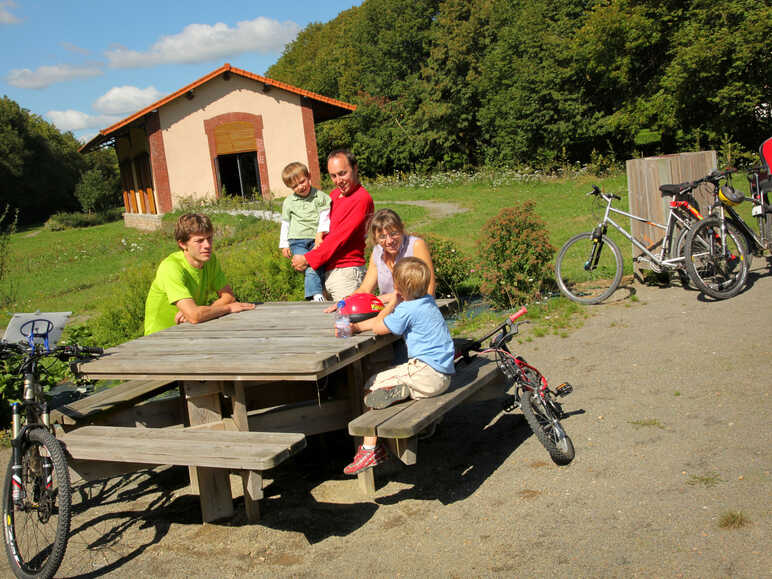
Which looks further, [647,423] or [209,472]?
[647,423]

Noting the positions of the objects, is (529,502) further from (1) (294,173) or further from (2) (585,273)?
(2) (585,273)

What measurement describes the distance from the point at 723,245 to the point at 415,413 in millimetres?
4877

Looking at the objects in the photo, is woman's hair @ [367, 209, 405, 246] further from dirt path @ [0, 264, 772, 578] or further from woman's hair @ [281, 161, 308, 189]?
woman's hair @ [281, 161, 308, 189]

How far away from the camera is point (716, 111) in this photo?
89.6ft

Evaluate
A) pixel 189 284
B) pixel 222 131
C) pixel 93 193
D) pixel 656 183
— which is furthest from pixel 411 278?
pixel 93 193

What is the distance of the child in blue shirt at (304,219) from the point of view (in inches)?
250

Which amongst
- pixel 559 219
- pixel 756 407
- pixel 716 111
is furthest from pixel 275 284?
pixel 716 111

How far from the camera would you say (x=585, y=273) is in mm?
9438

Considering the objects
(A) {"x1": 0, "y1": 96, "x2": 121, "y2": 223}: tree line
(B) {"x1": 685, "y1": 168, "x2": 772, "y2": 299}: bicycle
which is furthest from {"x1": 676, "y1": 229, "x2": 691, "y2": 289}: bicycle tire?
(A) {"x1": 0, "y1": 96, "x2": 121, "y2": 223}: tree line

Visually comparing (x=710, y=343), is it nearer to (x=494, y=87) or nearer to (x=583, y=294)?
(x=583, y=294)

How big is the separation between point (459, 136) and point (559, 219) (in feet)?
106

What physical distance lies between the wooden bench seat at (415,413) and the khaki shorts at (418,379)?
0.05 meters

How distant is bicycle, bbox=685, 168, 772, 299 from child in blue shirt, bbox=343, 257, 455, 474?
13.8 ft

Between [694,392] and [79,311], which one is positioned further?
[79,311]
